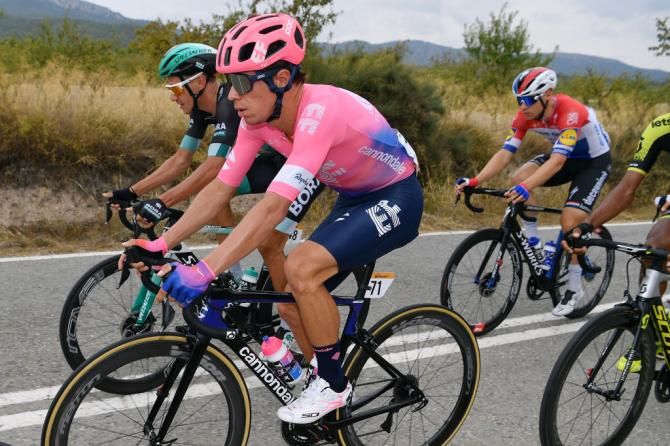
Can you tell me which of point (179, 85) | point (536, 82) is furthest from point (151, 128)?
point (536, 82)

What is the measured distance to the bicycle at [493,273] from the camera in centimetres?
467

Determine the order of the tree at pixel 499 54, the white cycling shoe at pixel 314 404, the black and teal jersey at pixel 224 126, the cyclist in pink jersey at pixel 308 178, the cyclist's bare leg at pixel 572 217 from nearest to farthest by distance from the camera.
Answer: the cyclist in pink jersey at pixel 308 178 → the white cycling shoe at pixel 314 404 → the black and teal jersey at pixel 224 126 → the cyclist's bare leg at pixel 572 217 → the tree at pixel 499 54

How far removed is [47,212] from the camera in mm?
7086

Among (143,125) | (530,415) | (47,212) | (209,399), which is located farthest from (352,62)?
(209,399)

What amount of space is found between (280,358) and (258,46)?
53.0 inches

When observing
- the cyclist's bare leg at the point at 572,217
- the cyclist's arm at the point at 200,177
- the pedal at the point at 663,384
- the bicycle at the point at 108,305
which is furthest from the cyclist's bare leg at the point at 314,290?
the cyclist's bare leg at the point at 572,217

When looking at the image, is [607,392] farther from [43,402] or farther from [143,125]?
[143,125]

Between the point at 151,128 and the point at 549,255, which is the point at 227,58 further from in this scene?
the point at 151,128

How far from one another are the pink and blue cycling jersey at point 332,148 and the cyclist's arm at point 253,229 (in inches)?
1.9

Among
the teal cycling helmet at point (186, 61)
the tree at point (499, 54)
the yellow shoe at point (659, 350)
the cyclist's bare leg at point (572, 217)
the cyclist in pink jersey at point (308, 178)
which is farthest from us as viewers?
the tree at point (499, 54)

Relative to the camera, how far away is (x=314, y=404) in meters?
2.57

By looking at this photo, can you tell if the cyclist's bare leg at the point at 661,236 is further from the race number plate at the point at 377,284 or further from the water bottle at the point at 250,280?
the water bottle at the point at 250,280

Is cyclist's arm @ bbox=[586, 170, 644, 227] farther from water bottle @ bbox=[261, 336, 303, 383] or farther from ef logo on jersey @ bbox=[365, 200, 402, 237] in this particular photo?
water bottle @ bbox=[261, 336, 303, 383]

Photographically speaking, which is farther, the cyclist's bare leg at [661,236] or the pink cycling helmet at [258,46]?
the cyclist's bare leg at [661,236]
